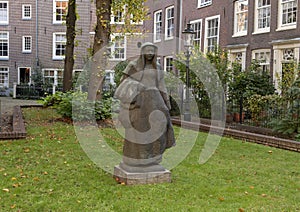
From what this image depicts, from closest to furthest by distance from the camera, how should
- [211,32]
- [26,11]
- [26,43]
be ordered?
[211,32], [26,11], [26,43]

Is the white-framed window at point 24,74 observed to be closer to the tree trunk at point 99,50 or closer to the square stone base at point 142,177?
the tree trunk at point 99,50

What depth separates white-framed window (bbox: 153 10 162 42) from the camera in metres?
32.4

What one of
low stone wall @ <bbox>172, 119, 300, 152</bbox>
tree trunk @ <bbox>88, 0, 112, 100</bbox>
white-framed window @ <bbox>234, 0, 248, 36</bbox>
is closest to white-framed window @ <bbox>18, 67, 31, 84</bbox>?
white-framed window @ <bbox>234, 0, 248, 36</bbox>

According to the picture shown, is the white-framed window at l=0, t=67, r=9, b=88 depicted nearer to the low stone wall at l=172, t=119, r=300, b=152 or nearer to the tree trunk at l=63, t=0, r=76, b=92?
the tree trunk at l=63, t=0, r=76, b=92

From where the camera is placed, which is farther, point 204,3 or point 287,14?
point 204,3

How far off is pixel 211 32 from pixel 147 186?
21.0 meters

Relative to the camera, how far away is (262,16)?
21.1 m

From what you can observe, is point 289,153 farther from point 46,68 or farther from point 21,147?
point 46,68

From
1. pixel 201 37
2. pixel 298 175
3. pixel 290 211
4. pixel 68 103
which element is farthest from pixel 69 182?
pixel 201 37

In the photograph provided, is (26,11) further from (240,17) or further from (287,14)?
(287,14)

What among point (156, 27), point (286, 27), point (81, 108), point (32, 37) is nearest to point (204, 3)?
point (156, 27)

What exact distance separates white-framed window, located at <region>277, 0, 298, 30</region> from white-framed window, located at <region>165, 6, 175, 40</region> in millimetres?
11450

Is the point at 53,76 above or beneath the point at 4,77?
above

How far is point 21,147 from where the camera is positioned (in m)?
9.49
